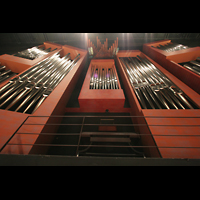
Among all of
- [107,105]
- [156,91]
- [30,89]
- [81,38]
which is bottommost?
[107,105]

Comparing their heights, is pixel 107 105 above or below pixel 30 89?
below

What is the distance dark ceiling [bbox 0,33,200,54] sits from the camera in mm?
5172

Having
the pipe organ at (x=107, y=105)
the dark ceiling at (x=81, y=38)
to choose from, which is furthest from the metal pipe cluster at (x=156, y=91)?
the dark ceiling at (x=81, y=38)

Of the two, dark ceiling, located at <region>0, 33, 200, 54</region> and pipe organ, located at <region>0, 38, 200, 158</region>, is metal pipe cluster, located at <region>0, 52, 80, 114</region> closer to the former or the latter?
pipe organ, located at <region>0, 38, 200, 158</region>

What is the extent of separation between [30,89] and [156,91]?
2945mm

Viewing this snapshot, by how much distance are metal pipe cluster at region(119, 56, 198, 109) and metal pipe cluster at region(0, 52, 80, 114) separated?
2.11 m

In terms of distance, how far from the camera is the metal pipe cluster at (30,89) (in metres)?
1.86

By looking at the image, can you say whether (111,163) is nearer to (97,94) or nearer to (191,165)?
(191,165)

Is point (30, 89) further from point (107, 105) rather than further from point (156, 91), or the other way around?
point (156, 91)

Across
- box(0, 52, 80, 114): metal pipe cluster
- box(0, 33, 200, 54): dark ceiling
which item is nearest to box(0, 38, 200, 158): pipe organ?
box(0, 52, 80, 114): metal pipe cluster

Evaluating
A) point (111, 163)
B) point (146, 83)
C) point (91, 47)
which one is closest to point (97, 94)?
point (146, 83)

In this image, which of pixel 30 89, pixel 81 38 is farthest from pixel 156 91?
pixel 81 38

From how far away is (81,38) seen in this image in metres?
5.32

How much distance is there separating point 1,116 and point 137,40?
6.24 meters
